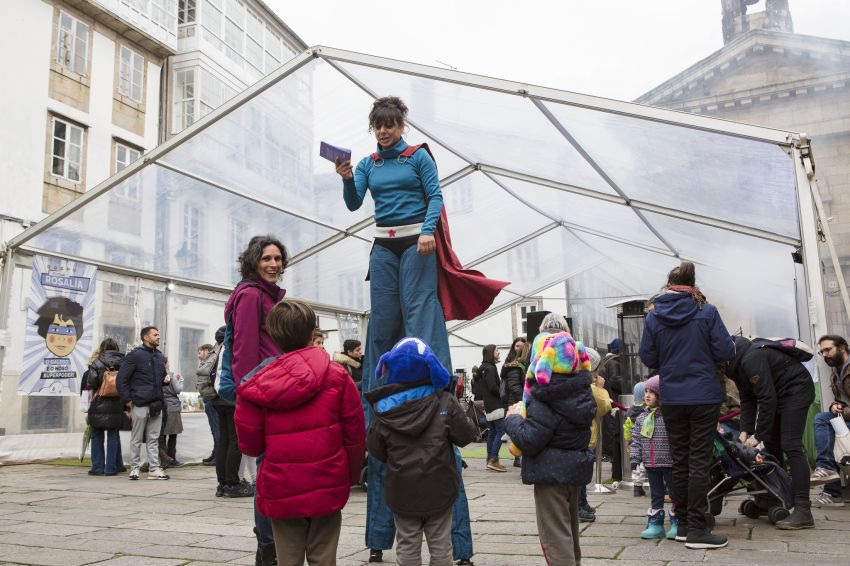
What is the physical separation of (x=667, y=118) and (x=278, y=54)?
24501 millimetres

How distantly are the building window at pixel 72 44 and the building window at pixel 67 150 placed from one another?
1564 millimetres

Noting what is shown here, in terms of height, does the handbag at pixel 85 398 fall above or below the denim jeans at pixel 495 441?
above

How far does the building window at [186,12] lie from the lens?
78.2 ft

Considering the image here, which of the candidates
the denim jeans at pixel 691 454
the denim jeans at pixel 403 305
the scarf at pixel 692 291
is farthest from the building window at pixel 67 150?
the denim jeans at pixel 691 454

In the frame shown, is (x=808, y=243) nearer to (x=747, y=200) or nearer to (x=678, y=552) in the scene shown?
(x=747, y=200)

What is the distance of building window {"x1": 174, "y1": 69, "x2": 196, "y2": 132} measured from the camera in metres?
23.1

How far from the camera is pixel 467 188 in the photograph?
9844 mm

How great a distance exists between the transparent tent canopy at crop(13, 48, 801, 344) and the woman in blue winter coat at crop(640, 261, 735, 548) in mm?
2595

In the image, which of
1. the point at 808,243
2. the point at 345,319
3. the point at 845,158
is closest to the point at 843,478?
the point at 808,243

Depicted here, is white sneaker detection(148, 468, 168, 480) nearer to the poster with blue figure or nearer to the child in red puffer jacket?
the poster with blue figure

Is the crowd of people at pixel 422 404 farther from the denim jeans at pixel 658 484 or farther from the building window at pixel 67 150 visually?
the building window at pixel 67 150

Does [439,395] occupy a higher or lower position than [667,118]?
lower

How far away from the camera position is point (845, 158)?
32.6 meters

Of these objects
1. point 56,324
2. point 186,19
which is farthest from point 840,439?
point 186,19
